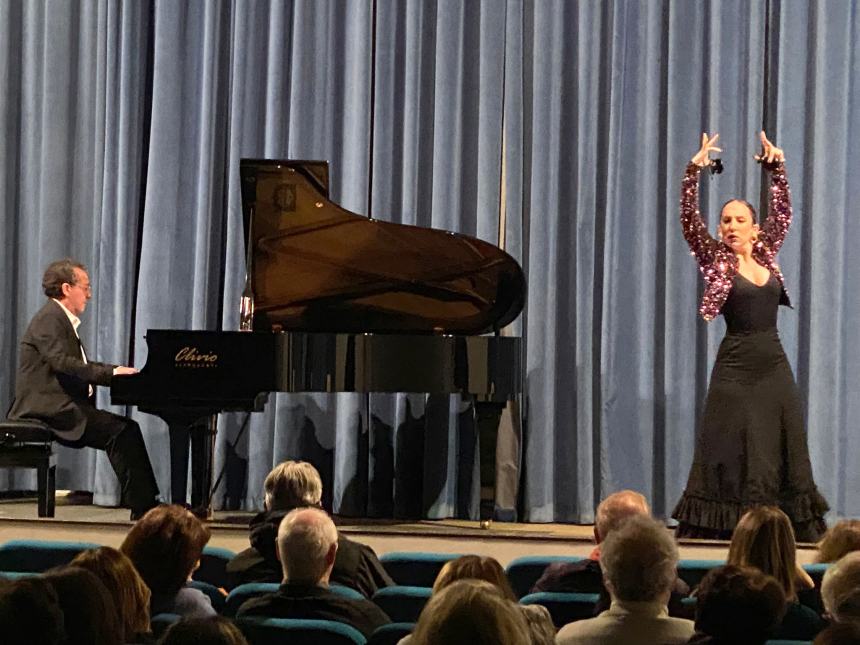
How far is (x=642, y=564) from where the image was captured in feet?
10.00

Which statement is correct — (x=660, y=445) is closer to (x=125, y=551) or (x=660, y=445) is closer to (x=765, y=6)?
(x=765, y=6)

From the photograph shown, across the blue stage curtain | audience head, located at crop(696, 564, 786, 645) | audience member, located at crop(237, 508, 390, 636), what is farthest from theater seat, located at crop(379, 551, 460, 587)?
the blue stage curtain

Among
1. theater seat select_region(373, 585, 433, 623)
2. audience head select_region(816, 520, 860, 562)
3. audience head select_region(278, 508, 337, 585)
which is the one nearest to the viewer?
audience head select_region(278, 508, 337, 585)

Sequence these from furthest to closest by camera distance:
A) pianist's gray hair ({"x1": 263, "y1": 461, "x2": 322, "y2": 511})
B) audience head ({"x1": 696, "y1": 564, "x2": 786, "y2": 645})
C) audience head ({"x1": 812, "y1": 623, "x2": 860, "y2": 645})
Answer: pianist's gray hair ({"x1": 263, "y1": 461, "x2": 322, "y2": 511}) → audience head ({"x1": 696, "y1": 564, "x2": 786, "y2": 645}) → audience head ({"x1": 812, "y1": 623, "x2": 860, "y2": 645})

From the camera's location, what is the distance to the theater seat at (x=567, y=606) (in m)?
3.47

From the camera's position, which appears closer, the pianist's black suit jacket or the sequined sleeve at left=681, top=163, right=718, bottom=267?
the sequined sleeve at left=681, top=163, right=718, bottom=267

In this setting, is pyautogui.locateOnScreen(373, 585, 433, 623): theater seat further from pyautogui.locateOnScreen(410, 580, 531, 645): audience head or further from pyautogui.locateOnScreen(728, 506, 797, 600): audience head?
pyautogui.locateOnScreen(410, 580, 531, 645): audience head

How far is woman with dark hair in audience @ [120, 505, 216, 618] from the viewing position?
341 centimetres

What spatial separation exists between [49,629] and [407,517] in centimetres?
531

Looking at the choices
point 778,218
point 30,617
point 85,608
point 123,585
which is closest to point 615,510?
point 123,585

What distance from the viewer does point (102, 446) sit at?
7.04 meters

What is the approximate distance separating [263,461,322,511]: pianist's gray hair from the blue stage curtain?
2966 mm

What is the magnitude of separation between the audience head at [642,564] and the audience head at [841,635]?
2.69 ft

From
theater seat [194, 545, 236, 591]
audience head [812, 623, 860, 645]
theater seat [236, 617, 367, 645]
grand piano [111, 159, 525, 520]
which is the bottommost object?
theater seat [194, 545, 236, 591]
